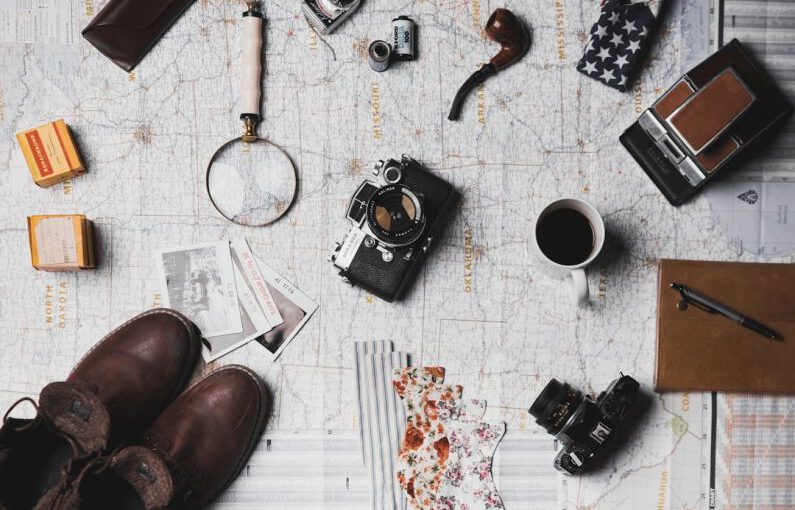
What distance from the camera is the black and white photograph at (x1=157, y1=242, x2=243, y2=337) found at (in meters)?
1.22

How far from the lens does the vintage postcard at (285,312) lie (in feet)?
3.96

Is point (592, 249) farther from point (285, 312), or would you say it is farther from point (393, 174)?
point (285, 312)

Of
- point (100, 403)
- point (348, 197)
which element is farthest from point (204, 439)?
point (348, 197)

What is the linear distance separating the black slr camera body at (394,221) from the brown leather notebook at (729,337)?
18.9 inches

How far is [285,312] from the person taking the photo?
121cm

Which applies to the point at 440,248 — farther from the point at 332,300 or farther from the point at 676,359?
the point at 676,359

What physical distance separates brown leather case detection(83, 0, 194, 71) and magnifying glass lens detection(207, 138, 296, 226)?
256 mm

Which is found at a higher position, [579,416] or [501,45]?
[501,45]

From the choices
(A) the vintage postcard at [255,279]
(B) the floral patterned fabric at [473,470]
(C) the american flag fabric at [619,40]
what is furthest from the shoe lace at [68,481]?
(C) the american flag fabric at [619,40]

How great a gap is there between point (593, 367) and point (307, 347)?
56 centimetres

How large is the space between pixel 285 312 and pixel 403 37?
0.58 metres

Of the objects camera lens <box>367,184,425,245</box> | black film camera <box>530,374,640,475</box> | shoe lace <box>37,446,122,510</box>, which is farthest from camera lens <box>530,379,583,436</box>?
shoe lace <box>37,446,122,510</box>

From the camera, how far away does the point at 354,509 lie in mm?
1200

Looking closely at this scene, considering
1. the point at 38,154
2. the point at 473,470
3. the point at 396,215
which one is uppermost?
the point at 38,154
